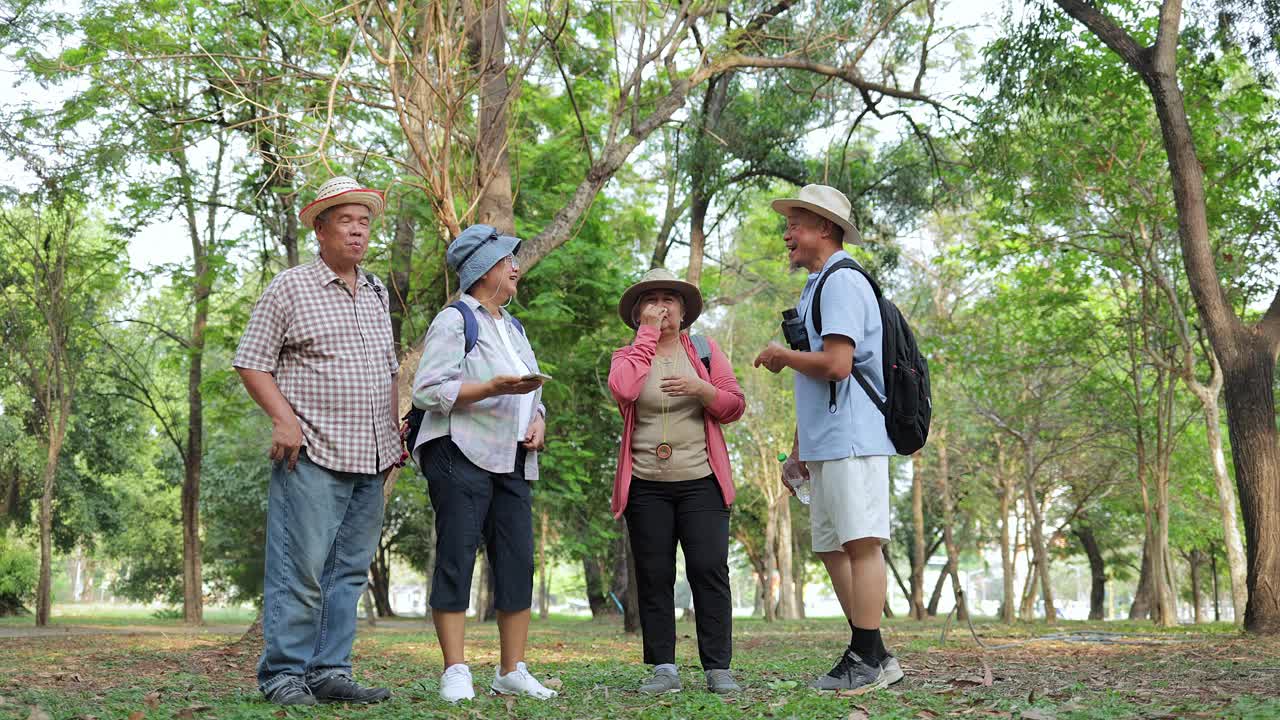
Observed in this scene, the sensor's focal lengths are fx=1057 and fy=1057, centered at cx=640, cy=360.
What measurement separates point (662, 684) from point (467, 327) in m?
1.85

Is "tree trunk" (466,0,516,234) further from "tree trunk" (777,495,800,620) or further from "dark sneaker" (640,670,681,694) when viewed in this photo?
"tree trunk" (777,495,800,620)

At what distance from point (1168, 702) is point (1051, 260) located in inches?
676

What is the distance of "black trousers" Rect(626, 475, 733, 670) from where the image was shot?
496cm

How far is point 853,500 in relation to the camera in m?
4.69

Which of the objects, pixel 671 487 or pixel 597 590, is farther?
pixel 597 590

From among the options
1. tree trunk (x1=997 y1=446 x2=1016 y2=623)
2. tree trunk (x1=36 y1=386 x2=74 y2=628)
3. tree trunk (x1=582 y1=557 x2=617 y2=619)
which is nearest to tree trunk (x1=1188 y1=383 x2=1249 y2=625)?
tree trunk (x1=997 y1=446 x2=1016 y2=623)

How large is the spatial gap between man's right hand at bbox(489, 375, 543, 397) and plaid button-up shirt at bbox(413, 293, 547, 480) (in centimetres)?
12

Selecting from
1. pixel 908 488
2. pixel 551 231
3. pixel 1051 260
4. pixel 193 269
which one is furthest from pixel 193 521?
pixel 908 488

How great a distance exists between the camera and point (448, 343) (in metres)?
4.70

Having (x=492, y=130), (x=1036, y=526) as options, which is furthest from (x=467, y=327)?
(x=1036, y=526)

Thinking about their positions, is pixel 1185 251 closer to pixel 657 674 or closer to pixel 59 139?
pixel 657 674

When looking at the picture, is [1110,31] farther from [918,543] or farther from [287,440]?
[918,543]

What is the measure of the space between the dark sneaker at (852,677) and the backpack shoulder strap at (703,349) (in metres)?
1.54

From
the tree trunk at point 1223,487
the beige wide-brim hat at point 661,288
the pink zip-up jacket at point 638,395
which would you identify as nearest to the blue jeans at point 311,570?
the pink zip-up jacket at point 638,395
